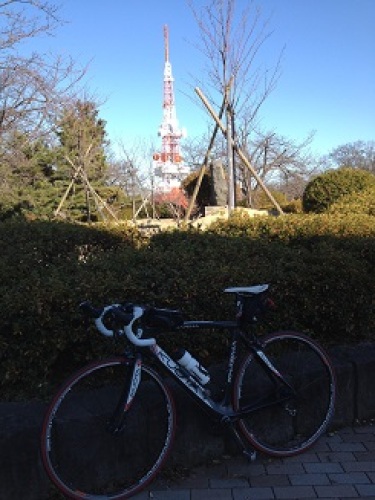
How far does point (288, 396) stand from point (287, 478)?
42cm

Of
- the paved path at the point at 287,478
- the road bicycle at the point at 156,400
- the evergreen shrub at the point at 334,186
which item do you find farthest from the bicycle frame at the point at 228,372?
the evergreen shrub at the point at 334,186

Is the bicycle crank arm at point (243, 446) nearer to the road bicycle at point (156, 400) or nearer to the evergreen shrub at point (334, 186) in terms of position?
the road bicycle at point (156, 400)

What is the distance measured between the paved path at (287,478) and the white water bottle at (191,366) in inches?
20.3

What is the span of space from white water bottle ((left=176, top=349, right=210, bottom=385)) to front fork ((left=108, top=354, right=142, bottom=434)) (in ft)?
0.72

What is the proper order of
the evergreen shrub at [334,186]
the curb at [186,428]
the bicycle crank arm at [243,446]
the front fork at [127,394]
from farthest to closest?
the evergreen shrub at [334,186] → the bicycle crank arm at [243,446] → the front fork at [127,394] → the curb at [186,428]

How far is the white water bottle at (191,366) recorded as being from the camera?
254 cm

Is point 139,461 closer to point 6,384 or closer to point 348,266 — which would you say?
point 6,384

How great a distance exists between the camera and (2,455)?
89.4 inches

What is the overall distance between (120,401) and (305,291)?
4.81 feet

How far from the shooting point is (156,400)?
8.50ft

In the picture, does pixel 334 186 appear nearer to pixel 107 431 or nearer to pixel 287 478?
pixel 287 478

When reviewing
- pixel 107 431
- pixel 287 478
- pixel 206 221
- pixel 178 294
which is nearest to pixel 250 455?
pixel 287 478

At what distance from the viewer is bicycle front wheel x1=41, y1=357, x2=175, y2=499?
2.37 metres

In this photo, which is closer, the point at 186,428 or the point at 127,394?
the point at 127,394
